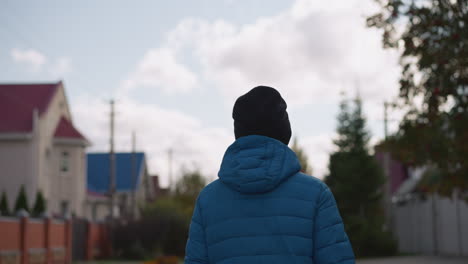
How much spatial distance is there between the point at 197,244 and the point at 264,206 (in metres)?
0.34

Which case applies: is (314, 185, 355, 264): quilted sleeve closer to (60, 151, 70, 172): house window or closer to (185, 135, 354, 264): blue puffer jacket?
(185, 135, 354, 264): blue puffer jacket

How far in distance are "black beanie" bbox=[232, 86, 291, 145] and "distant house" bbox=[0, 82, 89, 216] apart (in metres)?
35.9

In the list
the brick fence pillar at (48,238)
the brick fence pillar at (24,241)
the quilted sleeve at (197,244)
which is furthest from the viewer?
the brick fence pillar at (48,238)

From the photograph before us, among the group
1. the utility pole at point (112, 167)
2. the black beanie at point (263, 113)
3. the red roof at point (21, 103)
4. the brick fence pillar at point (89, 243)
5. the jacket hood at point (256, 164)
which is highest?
the red roof at point (21, 103)

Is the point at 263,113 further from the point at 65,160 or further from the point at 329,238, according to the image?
the point at 65,160

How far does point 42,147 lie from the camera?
138 ft

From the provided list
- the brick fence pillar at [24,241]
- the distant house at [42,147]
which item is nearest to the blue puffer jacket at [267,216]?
the brick fence pillar at [24,241]

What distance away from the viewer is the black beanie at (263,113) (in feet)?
10.3

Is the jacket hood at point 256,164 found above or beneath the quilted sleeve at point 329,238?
above

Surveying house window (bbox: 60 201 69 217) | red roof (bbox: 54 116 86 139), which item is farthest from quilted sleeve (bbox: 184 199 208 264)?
house window (bbox: 60 201 69 217)

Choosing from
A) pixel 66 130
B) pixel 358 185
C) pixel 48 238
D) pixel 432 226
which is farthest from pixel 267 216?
pixel 66 130

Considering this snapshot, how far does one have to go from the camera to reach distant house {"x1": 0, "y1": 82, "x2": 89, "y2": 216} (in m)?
40.9

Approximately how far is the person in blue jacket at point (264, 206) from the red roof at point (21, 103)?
39.3 meters

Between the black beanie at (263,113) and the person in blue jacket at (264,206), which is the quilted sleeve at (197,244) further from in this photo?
the black beanie at (263,113)
